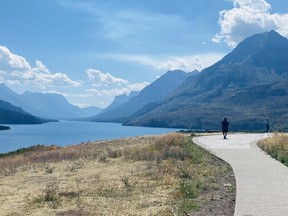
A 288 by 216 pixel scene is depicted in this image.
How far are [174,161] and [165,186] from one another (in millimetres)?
6483

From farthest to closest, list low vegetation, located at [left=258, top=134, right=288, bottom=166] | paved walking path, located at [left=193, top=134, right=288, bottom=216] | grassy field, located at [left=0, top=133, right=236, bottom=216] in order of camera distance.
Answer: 1. low vegetation, located at [left=258, top=134, right=288, bottom=166]
2. grassy field, located at [left=0, top=133, right=236, bottom=216]
3. paved walking path, located at [left=193, top=134, right=288, bottom=216]

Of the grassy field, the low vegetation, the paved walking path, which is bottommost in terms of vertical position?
the grassy field

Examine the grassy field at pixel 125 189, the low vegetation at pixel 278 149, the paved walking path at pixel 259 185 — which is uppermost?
the low vegetation at pixel 278 149

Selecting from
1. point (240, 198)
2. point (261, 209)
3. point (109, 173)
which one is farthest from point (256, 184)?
point (109, 173)

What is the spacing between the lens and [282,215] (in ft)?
31.6

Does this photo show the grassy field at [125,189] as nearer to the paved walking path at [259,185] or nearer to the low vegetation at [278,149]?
the paved walking path at [259,185]

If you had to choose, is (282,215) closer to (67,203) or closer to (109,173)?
(67,203)

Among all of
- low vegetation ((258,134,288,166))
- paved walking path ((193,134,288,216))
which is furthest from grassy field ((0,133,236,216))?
low vegetation ((258,134,288,166))

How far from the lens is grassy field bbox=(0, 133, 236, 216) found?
37.5 feet

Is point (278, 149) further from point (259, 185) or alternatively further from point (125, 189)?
point (125, 189)

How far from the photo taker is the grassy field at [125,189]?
1143cm

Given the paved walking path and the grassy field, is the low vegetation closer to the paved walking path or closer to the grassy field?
the paved walking path

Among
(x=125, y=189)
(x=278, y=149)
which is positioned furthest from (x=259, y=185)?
(x=278, y=149)

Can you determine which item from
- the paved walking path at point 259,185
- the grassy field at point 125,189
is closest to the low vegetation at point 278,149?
the paved walking path at point 259,185
